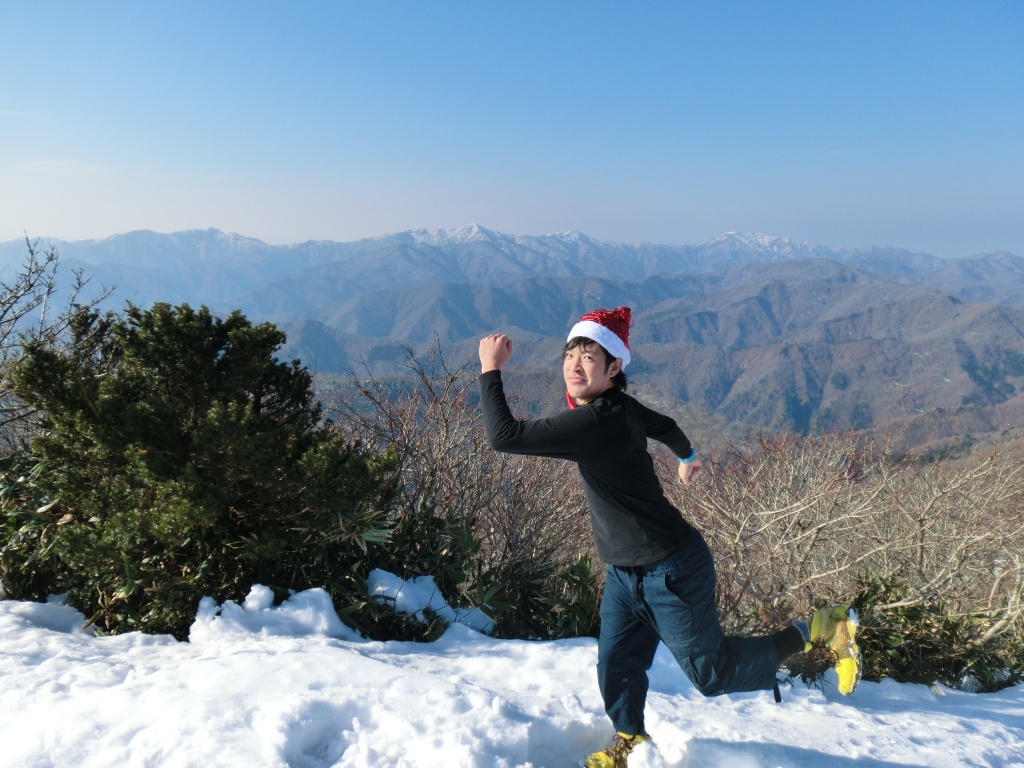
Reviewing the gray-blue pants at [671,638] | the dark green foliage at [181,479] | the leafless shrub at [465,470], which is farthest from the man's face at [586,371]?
the leafless shrub at [465,470]

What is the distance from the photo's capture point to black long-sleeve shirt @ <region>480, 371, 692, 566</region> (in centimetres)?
201

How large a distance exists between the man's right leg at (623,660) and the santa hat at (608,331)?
2.65ft

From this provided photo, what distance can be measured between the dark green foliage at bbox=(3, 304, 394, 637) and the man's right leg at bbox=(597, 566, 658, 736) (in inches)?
49.4

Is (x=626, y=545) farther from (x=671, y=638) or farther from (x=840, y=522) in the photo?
(x=840, y=522)

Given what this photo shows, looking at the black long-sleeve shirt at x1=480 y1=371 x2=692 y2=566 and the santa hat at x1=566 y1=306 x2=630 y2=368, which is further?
the santa hat at x1=566 y1=306 x2=630 y2=368

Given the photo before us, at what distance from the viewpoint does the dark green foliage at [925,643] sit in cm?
352

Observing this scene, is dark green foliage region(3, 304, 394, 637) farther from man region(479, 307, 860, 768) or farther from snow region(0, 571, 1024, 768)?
man region(479, 307, 860, 768)

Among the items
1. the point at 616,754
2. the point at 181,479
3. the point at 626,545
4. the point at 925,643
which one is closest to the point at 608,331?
the point at 626,545

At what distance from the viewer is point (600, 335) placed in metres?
2.23

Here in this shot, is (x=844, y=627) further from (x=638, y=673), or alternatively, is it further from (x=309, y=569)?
(x=309, y=569)

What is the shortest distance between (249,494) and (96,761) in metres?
1.29

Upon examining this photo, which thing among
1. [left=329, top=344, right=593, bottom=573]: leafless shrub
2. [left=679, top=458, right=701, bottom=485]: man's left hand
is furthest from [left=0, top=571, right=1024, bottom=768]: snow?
[left=329, top=344, right=593, bottom=573]: leafless shrub

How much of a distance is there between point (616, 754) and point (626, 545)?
31.0 inches

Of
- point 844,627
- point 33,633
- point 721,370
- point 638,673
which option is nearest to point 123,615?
point 33,633
